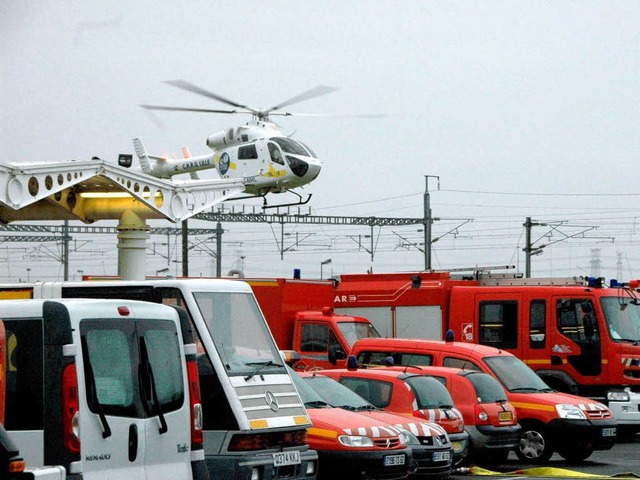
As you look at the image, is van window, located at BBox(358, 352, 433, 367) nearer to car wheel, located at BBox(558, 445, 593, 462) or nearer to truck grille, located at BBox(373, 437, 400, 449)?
car wheel, located at BBox(558, 445, 593, 462)

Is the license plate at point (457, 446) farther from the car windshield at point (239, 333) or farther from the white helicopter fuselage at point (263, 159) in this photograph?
the white helicopter fuselage at point (263, 159)

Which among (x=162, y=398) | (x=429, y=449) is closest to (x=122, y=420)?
(x=162, y=398)

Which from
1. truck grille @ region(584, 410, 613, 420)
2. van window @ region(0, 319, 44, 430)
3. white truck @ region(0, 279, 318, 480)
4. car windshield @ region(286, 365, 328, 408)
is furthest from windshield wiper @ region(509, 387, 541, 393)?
van window @ region(0, 319, 44, 430)

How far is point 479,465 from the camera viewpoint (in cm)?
1981

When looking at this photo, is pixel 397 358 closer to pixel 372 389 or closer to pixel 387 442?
pixel 372 389

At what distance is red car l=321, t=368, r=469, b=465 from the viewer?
1734cm

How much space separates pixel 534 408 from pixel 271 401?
28.0 feet

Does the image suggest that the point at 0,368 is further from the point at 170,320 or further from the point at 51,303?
the point at 170,320

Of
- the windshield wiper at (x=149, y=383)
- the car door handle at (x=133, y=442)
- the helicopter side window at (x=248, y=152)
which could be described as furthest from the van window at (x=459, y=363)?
the helicopter side window at (x=248, y=152)

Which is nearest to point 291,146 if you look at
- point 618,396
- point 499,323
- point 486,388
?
point 499,323

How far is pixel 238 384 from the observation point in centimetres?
1282

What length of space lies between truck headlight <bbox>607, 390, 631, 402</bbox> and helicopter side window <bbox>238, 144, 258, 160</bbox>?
54.3 ft

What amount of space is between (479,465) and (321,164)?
2075cm

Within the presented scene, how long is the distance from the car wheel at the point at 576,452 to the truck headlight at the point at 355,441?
6.46 meters
